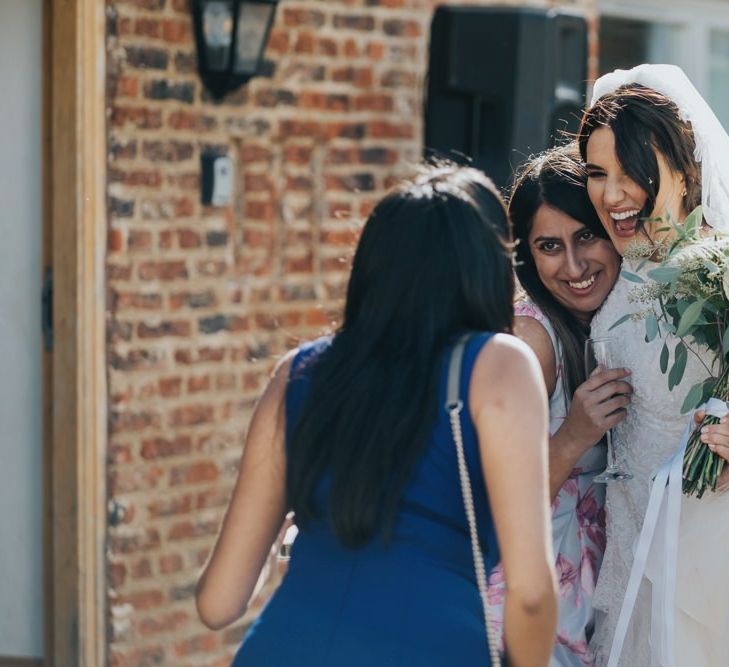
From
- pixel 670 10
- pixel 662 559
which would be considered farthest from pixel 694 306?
pixel 670 10

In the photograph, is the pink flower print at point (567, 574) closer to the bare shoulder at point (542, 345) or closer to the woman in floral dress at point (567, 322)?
the woman in floral dress at point (567, 322)

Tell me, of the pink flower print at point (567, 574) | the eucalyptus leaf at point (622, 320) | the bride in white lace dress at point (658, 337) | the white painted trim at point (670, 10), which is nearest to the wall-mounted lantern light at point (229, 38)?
the bride in white lace dress at point (658, 337)

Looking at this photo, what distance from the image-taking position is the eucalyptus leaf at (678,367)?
3.43 meters

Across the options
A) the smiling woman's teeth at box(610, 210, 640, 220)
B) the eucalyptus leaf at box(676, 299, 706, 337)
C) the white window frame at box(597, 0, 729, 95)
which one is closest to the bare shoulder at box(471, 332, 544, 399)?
the eucalyptus leaf at box(676, 299, 706, 337)

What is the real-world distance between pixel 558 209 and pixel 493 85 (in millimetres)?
2281

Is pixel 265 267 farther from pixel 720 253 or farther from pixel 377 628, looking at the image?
pixel 377 628

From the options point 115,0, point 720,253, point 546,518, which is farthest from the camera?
point 115,0

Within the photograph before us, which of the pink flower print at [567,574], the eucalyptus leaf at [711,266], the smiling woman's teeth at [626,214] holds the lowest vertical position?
the pink flower print at [567,574]

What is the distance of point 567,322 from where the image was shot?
370 centimetres

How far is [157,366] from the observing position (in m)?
5.12

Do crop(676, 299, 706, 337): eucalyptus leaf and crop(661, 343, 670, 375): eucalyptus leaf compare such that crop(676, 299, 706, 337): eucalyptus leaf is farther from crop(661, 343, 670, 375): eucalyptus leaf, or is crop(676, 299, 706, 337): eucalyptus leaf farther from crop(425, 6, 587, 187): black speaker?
crop(425, 6, 587, 187): black speaker

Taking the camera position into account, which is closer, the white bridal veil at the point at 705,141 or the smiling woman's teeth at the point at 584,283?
the white bridal veil at the point at 705,141

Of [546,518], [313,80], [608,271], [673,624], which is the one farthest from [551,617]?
[313,80]

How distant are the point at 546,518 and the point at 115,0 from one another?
2987mm
